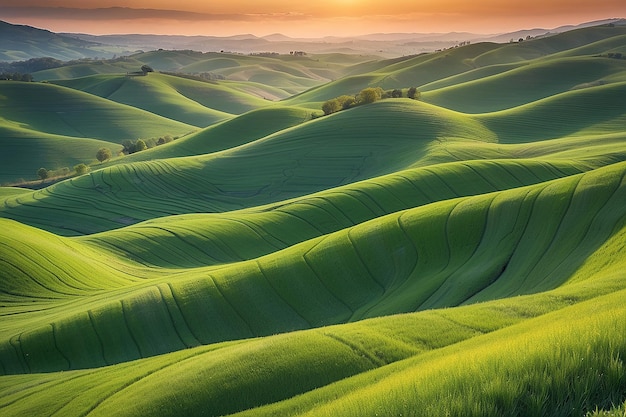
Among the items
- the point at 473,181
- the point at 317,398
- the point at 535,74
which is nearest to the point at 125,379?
the point at 317,398

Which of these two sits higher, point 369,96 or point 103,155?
point 369,96

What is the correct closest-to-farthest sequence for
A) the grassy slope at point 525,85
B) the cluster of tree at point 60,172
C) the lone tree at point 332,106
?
the cluster of tree at point 60,172 → the lone tree at point 332,106 → the grassy slope at point 525,85

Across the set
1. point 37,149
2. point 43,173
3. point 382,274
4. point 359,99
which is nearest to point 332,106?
point 359,99

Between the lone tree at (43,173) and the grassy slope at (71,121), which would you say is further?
the grassy slope at (71,121)

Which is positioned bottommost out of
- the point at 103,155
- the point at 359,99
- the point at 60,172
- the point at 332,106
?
the point at 60,172

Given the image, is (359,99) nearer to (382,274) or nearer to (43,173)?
(43,173)

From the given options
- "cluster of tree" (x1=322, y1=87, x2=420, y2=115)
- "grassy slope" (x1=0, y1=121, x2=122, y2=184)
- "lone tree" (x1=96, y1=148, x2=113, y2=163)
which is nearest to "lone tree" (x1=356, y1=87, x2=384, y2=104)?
"cluster of tree" (x1=322, y1=87, x2=420, y2=115)

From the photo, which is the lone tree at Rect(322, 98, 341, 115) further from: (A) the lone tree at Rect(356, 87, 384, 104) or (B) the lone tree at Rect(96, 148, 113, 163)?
(B) the lone tree at Rect(96, 148, 113, 163)

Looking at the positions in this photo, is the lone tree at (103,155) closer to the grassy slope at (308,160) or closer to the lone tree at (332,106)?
the grassy slope at (308,160)

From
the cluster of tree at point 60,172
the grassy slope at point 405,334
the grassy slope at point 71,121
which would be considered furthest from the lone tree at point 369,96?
the grassy slope at point 71,121

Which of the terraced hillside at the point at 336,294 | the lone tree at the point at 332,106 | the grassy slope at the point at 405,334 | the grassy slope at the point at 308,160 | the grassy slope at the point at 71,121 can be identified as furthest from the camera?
the grassy slope at the point at 71,121
